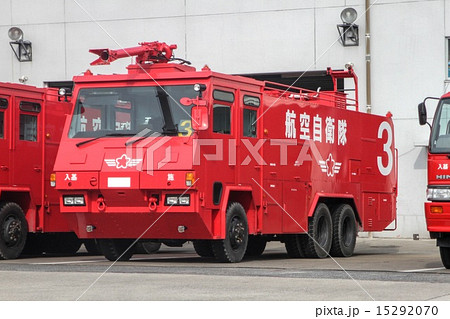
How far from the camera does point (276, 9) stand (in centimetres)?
2986

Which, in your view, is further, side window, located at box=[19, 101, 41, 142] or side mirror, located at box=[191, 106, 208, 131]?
side window, located at box=[19, 101, 41, 142]

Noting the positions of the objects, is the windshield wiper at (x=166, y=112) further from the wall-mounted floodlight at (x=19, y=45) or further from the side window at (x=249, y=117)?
the wall-mounted floodlight at (x=19, y=45)

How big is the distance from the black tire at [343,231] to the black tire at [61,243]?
5197 millimetres

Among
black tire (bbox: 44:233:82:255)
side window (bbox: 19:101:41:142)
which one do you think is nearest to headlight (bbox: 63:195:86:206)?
side window (bbox: 19:101:41:142)

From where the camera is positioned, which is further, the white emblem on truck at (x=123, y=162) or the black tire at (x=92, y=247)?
the black tire at (x=92, y=247)

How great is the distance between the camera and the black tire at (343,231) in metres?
21.1

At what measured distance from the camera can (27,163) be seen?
66.8ft

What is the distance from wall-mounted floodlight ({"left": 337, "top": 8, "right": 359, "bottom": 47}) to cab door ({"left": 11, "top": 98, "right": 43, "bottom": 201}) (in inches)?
420

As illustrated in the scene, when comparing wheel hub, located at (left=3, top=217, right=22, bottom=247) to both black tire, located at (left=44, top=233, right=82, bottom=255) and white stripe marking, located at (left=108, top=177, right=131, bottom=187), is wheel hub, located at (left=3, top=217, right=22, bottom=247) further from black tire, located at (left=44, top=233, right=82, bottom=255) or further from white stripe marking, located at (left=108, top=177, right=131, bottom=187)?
white stripe marking, located at (left=108, top=177, right=131, bottom=187)

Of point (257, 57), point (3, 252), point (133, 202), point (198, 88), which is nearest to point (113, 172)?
point (133, 202)

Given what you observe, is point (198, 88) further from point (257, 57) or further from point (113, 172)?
point (257, 57)

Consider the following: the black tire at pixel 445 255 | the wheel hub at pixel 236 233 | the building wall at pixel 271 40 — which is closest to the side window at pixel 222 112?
the wheel hub at pixel 236 233

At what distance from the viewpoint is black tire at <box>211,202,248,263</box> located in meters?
17.8
